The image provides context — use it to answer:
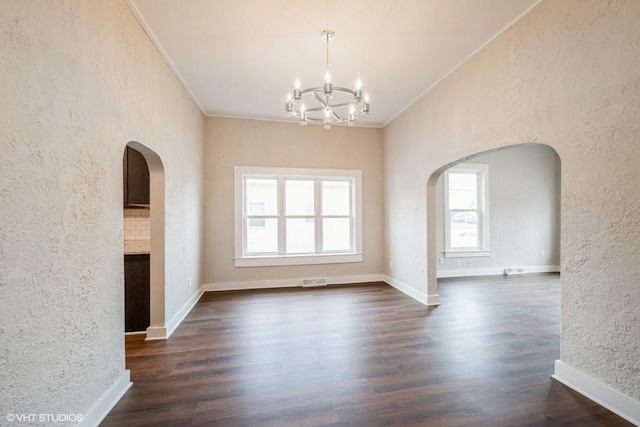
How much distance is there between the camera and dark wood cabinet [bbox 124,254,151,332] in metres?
3.00

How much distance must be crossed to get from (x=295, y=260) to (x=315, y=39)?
3527 millimetres

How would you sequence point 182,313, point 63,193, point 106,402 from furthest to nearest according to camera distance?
point 182,313, point 106,402, point 63,193

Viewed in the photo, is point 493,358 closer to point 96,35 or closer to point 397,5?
point 397,5

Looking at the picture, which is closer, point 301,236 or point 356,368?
point 356,368

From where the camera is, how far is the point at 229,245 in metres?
4.75

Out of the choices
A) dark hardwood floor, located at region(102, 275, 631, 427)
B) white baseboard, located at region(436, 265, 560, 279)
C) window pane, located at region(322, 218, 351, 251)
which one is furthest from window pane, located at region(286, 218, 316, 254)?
white baseboard, located at region(436, 265, 560, 279)

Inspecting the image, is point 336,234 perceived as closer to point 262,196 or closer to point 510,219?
point 262,196

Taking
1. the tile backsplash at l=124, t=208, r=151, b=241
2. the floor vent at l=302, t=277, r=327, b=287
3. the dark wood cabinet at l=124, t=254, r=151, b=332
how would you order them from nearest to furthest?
1. the dark wood cabinet at l=124, t=254, r=151, b=332
2. the tile backsplash at l=124, t=208, r=151, b=241
3. the floor vent at l=302, t=277, r=327, b=287

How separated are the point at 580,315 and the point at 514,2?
2542 millimetres

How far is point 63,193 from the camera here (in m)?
1.45

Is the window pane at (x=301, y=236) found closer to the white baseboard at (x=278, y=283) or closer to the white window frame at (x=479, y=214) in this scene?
the white baseboard at (x=278, y=283)

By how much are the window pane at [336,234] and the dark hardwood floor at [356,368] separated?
1459 millimetres

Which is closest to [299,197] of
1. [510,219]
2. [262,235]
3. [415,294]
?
[262,235]

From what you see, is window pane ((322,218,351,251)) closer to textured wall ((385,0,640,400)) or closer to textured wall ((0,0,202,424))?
textured wall ((385,0,640,400))
